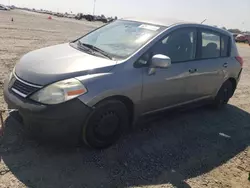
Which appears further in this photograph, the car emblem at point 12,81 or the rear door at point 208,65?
the rear door at point 208,65

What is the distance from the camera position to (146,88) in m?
3.98

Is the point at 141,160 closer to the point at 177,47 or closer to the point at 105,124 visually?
the point at 105,124

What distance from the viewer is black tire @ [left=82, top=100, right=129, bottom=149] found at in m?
3.51

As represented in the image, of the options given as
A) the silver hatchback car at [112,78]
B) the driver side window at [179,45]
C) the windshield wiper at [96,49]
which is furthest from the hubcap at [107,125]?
the driver side window at [179,45]

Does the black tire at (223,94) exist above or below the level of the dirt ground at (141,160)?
above

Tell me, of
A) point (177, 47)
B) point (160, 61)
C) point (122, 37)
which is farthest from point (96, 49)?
point (177, 47)

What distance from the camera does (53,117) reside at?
317 cm

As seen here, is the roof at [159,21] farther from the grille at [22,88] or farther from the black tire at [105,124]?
the grille at [22,88]

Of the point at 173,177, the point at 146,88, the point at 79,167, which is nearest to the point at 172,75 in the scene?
the point at 146,88

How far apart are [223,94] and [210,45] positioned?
1206 mm

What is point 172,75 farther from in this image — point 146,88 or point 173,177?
point 173,177

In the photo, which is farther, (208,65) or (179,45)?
(208,65)

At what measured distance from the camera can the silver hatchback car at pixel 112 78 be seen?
325 cm

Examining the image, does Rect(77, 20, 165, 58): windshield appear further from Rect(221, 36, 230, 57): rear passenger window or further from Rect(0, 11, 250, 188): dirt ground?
Rect(221, 36, 230, 57): rear passenger window
